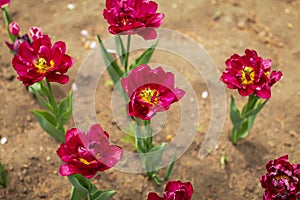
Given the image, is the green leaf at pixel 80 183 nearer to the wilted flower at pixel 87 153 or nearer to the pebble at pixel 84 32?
the wilted flower at pixel 87 153

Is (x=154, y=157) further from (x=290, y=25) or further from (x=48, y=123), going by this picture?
(x=290, y=25)

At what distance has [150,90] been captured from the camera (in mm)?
1686

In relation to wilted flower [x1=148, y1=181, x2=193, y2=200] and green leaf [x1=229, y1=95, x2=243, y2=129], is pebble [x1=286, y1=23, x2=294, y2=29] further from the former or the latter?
wilted flower [x1=148, y1=181, x2=193, y2=200]

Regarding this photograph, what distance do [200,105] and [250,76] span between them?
605 mm

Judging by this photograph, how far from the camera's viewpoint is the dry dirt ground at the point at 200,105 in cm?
213

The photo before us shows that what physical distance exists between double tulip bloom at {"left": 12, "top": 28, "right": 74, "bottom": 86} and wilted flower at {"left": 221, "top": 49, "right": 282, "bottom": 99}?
601 mm

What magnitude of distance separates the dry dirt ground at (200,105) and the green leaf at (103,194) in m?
0.26

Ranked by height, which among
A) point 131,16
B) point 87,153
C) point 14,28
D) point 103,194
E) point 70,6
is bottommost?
point 103,194

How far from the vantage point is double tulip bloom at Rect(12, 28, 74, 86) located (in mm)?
1715

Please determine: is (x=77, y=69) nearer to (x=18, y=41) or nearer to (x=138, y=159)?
(x=18, y=41)

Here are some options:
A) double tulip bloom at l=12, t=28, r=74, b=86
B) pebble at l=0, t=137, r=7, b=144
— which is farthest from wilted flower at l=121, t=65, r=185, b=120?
pebble at l=0, t=137, r=7, b=144

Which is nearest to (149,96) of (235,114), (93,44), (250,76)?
(250,76)

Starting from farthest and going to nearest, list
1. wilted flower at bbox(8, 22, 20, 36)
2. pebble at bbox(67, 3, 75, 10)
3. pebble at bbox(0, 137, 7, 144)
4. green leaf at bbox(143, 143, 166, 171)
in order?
pebble at bbox(67, 3, 75, 10) < pebble at bbox(0, 137, 7, 144) < wilted flower at bbox(8, 22, 20, 36) < green leaf at bbox(143, 143, 166, 171)

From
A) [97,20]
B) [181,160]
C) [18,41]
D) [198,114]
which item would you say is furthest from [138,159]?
[97,20]
